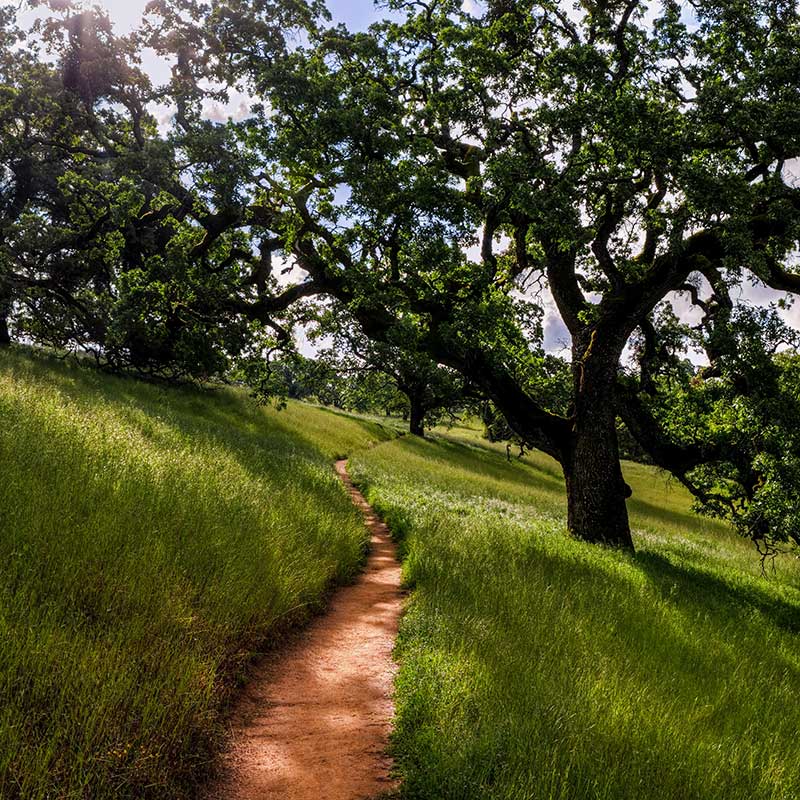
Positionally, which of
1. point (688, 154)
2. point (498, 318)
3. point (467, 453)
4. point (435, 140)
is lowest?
point (467, 453)

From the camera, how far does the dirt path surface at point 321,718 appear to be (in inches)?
127

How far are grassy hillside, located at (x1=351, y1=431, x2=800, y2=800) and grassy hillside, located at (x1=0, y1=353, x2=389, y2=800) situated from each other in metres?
1.48

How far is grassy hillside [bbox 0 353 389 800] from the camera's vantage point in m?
2.81

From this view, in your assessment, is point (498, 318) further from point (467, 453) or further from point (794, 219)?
point (467, 453)

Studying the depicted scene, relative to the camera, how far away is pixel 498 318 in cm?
1163

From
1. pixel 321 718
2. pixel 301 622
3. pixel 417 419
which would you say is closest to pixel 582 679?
pixel 321 718

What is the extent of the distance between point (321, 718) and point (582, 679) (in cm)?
219

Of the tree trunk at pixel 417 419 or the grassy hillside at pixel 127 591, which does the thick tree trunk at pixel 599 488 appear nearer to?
the grassy hillside at pixel 127 591

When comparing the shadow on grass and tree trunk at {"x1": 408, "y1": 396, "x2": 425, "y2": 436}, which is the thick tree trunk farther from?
tree trunk at {"x1": 408, "y1": 396, "x2": 425, "y2": 436}

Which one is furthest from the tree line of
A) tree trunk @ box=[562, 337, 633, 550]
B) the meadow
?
the meadow

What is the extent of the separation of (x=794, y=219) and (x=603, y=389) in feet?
16.2

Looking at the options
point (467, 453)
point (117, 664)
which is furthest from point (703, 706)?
point (467, 453)

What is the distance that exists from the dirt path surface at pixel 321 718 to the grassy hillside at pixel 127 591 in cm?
29

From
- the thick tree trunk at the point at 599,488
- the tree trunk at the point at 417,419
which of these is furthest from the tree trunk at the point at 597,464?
the tree trunk at the point at 417,419
